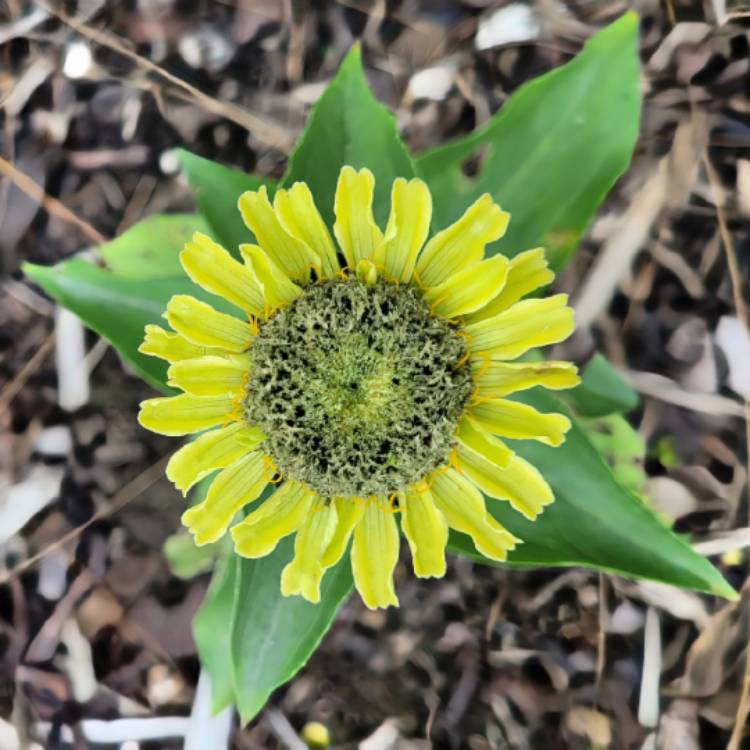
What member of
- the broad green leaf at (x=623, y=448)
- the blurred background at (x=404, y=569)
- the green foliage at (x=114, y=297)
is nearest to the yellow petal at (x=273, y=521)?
the green foliage at (x=114, y=297)

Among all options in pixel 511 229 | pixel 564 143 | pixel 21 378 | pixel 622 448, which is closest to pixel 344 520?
pixel 511 229

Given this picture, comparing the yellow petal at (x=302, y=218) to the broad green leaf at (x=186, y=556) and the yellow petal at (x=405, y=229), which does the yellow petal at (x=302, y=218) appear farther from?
the broad green leaf at (x=186, y=556)

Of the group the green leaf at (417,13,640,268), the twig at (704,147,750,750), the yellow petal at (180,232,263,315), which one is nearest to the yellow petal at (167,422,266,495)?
the yellow petal at (180,232,263,315)

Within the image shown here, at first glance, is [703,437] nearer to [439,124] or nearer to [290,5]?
[439,124]

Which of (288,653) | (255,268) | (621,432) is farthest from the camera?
(621,432)

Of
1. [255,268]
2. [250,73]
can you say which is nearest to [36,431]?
[250,73]

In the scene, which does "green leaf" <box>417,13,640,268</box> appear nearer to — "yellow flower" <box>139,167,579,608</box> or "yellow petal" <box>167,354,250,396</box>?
"yellow flower" <box>139,167,579,608</box>

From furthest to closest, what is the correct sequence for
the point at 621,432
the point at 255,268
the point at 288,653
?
the point at 621,432 < the point at 288,653 < the point at 255,268

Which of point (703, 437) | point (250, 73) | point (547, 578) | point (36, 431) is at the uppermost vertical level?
point (250, 73)
